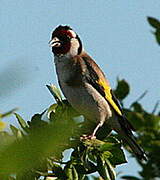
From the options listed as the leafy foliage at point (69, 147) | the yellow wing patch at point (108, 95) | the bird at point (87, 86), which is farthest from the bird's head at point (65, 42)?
the leafy foliage at point (69, 147)

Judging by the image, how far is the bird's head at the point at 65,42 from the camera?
17.8 ft

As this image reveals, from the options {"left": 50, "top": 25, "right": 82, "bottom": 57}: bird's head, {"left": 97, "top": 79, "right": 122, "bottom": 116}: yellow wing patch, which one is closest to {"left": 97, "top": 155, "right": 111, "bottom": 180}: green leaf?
{"left": 97, "top": 79, "right": 122, "bottom": 116}: yellow wing patch

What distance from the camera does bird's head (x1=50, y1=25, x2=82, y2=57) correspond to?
5.42 metres

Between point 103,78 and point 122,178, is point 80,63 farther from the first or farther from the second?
point 122,178

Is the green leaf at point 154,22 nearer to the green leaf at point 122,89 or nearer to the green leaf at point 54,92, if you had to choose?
the green leaf at point 122,89

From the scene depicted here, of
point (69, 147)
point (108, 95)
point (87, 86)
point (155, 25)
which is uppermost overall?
point (69, 147)

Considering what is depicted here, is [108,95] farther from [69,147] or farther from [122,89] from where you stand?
[69,147]

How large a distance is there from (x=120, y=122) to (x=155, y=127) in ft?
9.78

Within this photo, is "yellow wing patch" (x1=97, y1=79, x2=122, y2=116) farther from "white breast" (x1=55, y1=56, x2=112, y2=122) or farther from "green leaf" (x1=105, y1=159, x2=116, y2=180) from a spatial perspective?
"green leaf" (x1=105, y1=159, x2=116, y2=180)

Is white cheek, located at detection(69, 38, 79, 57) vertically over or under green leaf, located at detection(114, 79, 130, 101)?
under

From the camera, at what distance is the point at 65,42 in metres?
5.59

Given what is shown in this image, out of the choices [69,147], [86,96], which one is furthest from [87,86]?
[69,147]

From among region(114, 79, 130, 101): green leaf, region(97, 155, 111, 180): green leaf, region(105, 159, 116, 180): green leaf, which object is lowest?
region(105, 159, 116, 180): green leaf

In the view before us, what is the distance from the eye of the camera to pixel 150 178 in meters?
1.86
